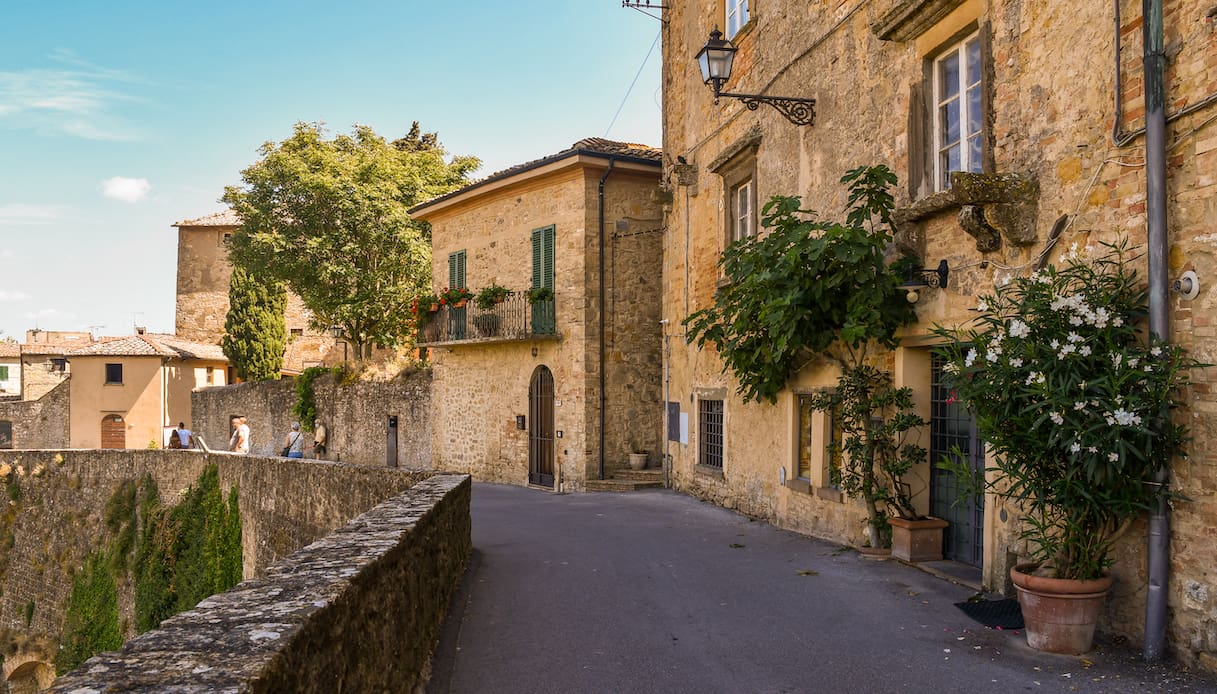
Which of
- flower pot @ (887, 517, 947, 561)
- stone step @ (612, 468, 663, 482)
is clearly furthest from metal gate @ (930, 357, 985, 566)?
stone step @ (612, 468, 663, 482)

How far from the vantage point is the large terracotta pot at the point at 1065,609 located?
220 inches

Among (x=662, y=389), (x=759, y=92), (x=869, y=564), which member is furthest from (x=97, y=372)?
(x=869, y=564)

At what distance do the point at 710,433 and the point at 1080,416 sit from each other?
919cm

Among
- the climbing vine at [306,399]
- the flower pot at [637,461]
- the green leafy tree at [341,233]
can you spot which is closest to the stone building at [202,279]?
the green leafy tree at [341,233]

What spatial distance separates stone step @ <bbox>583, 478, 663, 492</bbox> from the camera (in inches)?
651

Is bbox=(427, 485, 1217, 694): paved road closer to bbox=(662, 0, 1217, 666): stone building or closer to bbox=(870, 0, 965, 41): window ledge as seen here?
bbox=(662, 0, 1217, 666): stone building

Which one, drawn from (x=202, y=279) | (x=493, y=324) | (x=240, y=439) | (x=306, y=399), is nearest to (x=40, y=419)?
(x=202, y=279)

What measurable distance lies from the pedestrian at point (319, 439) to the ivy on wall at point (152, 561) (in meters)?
4.92

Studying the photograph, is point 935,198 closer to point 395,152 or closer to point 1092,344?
point 1092,344

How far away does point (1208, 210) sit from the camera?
5.28 meters

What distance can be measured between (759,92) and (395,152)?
19507 millimetres

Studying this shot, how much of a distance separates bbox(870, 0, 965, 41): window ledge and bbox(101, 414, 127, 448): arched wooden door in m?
37.6

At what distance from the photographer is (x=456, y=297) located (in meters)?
20.2

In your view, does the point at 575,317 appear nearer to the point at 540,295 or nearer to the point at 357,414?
the point at 540,295
